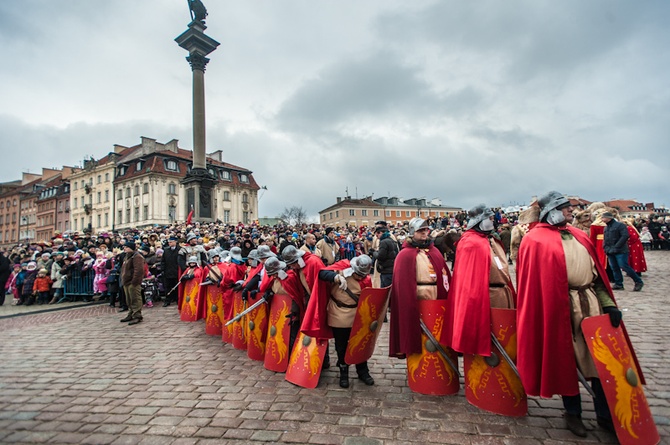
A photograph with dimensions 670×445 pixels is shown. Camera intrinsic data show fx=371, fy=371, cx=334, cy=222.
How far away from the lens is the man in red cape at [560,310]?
308cm

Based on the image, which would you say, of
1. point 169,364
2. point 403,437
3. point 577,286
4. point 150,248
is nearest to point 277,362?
point 169,364

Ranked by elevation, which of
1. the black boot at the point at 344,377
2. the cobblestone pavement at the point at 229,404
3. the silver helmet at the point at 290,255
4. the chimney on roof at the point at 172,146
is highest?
the chimney on roof at the point at 172,146

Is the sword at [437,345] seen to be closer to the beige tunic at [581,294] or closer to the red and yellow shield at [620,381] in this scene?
the beige tunic at [581,294]

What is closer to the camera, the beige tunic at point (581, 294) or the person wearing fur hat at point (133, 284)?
the beige tunic at point (581, 294)

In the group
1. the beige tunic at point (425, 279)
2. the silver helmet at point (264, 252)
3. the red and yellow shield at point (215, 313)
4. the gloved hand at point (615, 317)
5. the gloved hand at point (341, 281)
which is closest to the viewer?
the gloved hand at point (615, 317)

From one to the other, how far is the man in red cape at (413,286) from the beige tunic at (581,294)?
1268 mm

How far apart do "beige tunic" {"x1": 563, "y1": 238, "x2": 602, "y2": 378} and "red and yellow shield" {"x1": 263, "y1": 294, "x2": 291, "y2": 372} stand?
127 inches

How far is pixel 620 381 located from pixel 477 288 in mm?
1251

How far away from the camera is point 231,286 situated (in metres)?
6.72

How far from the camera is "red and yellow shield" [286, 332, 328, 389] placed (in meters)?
4.41

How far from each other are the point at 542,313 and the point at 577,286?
0.38 metres

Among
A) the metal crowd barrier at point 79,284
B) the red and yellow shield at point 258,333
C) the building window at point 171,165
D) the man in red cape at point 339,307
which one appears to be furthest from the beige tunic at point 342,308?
the building window at point 171,165

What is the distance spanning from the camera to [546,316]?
311 cm

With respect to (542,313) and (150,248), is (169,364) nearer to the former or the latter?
(542,313)
